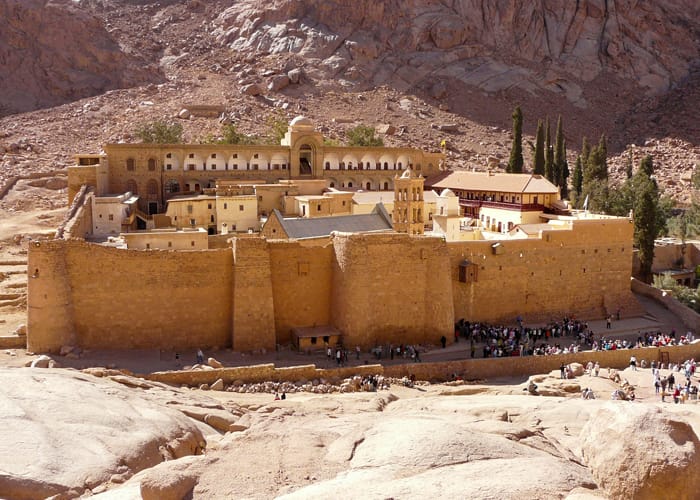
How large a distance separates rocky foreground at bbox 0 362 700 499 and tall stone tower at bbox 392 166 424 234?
1379 centimetres

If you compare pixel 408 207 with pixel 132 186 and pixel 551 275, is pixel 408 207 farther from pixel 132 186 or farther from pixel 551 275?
pixel 132 186

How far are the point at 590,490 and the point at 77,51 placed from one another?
68.1 meters

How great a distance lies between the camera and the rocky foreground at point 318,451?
972 centimetres

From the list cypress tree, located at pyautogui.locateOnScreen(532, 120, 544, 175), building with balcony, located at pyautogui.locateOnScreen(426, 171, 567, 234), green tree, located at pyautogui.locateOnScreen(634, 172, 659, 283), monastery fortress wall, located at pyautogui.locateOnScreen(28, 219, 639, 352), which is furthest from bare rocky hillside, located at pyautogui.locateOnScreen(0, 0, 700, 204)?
monastery fortress wall, located at pyautogui.locateOnScreen(28, 219, 639, 352)

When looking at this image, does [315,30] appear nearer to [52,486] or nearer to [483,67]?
[483,67]

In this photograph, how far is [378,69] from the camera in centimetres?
7006

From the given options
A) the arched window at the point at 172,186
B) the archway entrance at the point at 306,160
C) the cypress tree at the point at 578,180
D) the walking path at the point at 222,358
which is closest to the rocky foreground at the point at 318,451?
the walking path at the point at 222,358

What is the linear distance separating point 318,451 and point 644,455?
4632mm

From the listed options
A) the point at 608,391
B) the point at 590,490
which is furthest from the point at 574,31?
the point at 590,490

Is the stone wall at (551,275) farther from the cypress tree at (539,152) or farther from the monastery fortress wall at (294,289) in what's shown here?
the cypress tree at (539,152)

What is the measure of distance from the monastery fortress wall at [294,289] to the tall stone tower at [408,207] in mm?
3028

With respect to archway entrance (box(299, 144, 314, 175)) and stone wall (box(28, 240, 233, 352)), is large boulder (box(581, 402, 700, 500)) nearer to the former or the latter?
stone wall (box(28, 240, 233, 352))

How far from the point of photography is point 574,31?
256ft

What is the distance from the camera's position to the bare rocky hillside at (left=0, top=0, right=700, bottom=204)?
63344 mm
